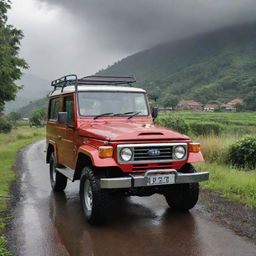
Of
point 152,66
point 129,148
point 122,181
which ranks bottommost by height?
point 122,181

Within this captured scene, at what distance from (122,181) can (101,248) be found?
952mm

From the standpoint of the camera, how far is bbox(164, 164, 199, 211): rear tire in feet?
18.0

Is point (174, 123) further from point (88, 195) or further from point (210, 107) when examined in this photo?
point (210, 107)

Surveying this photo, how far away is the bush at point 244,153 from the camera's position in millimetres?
9711

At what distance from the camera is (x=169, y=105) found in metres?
83.5

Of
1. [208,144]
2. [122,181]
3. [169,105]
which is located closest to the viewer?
[122,181]

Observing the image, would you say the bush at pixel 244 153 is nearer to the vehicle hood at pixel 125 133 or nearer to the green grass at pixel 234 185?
the green grass at pixel 234 185

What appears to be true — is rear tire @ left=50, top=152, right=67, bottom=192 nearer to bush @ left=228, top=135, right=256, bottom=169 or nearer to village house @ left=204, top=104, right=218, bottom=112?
bush @ left=228, top=135, right=256, bottom=169

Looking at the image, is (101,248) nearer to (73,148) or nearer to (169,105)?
(73,148)

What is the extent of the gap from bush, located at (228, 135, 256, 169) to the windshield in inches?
183

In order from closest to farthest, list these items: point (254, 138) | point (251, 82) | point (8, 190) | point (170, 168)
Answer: point (170, 168)
point (8, 190)
point (254, 138)
point (251, 82)

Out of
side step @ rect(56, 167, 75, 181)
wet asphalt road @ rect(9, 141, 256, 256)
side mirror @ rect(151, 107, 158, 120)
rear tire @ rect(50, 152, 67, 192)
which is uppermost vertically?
side mirror @ rect(151, 107, 158, 120)

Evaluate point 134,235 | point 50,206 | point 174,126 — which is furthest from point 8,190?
point 174,126

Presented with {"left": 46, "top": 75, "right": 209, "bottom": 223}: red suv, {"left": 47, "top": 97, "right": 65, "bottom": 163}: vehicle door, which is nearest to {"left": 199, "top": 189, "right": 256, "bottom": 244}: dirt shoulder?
{"left": 46, "top": 75, "right": 209, "bottom": 223}: red suv
